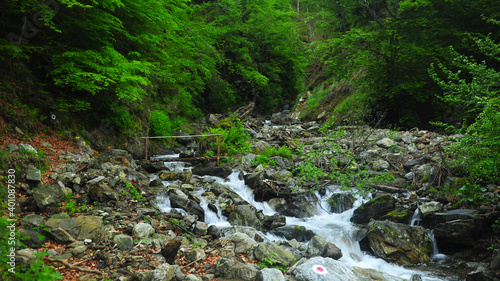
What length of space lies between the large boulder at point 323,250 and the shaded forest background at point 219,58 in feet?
13.8

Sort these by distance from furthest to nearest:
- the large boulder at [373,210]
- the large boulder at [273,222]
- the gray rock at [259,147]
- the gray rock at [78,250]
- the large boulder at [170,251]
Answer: the gray rock at [259,147] → the large boulder at [373,210] → the large boulder at [273,222] → the large boulder at [170,251] → the gray rock at [78,250]

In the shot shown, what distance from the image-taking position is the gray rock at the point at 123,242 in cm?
459

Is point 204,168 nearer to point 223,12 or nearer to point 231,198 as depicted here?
point 231,198

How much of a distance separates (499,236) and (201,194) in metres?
6.96

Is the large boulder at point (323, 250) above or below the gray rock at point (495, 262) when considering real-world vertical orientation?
below

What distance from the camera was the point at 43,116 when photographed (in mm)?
7406

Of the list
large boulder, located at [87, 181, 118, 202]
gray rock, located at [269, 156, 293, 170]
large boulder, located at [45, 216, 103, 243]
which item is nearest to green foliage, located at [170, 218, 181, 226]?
large boulder, located at [87, 181, 118, 202]

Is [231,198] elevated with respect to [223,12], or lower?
lower

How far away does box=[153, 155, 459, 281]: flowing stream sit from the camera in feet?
18.3

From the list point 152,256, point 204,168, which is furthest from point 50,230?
point 204,168

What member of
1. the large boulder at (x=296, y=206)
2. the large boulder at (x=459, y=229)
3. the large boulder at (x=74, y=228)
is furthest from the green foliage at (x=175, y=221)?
the large boulder at (x=459, y=229)

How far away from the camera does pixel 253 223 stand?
22.6ft

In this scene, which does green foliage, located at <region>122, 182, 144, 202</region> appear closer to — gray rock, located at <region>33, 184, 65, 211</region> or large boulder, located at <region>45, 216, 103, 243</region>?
gray rock, located at <region>33, 184, 65, 211</region>

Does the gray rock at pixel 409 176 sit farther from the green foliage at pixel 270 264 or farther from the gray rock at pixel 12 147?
the gray rock at pixel 12 147
